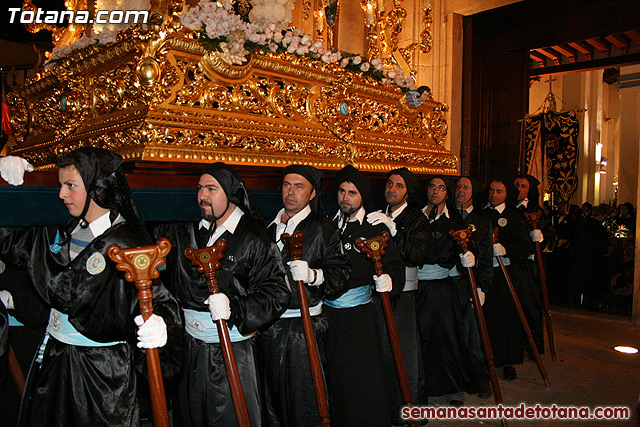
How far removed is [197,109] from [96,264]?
1.69 meters

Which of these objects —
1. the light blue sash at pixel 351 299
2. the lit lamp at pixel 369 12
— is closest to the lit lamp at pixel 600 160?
the lit lamp at pixel 369 12

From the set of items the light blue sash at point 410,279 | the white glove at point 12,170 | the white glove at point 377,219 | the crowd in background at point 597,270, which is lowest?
the crowd in background at point 597,270

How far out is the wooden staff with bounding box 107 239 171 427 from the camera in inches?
87.0

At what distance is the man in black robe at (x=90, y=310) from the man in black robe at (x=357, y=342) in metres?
1.37

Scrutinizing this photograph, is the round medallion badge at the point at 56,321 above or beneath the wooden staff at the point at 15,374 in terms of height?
above

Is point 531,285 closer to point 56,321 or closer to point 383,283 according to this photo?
point 383,283

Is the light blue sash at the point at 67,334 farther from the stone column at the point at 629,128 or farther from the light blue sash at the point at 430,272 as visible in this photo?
the stone column at the point at 629,128

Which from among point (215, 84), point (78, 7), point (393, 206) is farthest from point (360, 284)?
point (78, 7)

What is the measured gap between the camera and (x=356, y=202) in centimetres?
399

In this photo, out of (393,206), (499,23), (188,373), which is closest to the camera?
(188,373)

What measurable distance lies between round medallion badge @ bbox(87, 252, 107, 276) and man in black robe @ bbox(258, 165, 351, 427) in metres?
1.13

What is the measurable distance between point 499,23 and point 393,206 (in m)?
5.58

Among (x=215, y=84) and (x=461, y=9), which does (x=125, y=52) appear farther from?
(x=461, y=9)

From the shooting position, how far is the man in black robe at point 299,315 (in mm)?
3342
